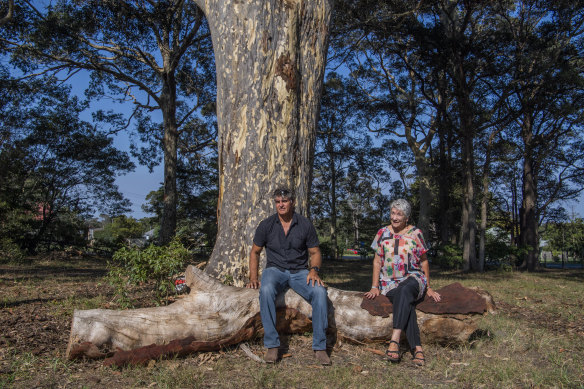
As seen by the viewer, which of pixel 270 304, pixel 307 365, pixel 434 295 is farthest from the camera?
pixel 434 295

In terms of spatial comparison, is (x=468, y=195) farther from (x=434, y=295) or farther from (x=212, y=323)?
(x=212, y=323)

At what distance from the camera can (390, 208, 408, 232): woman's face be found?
4.47m

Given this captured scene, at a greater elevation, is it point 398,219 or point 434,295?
point 398,219

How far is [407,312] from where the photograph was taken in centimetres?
413

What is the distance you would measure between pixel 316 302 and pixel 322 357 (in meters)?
0.49

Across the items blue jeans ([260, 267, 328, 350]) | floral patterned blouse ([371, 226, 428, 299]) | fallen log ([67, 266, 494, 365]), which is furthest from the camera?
floral patterned blouse ([371, 226, 428, 299])

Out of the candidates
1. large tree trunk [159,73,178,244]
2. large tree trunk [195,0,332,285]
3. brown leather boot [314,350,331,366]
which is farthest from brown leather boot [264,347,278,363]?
large tree trunk [159,73,178,244]

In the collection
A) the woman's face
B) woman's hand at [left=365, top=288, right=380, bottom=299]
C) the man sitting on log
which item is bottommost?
woman's hand at [left=365, top=288, right=380, bottom=299]

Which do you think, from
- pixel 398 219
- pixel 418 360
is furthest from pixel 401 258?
pixel 418 360

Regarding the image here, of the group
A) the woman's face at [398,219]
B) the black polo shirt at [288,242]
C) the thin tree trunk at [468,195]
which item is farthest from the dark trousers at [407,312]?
the thin tree trunk at [468,195]

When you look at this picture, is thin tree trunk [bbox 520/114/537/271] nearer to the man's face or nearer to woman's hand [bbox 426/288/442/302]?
woman's hand [bbox 426/288/442/302]

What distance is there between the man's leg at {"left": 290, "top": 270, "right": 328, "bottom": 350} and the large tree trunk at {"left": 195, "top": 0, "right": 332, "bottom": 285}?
3.16 feet

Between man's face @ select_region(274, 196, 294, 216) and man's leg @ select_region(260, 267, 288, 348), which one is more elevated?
man's face @ select_region(274, 196, 294, 216)

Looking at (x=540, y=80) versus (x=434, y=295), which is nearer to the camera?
(x=434, y=295)
